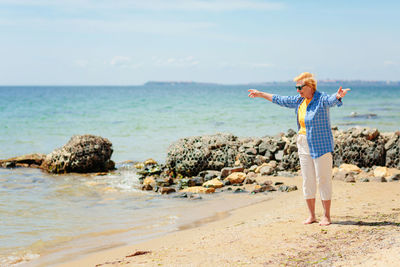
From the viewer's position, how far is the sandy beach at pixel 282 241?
4.67 metres

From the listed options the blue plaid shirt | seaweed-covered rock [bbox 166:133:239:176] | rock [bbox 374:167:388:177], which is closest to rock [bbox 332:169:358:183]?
rock [bbox 374:167:388:177]

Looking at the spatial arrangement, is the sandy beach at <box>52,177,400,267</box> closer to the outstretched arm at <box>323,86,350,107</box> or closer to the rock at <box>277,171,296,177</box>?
the outstretched arm at <box>323,86,350,107</box>

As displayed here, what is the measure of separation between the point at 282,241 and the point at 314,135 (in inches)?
56.2

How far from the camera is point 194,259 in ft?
16.1

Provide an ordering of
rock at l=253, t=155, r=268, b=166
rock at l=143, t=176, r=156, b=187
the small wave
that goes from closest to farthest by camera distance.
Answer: the small wave < rock at l=143, t=176, r=156, b=187 < rock at l=253, t=155, r=268, b=166

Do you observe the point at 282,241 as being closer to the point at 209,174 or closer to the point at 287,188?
the point at 287,188

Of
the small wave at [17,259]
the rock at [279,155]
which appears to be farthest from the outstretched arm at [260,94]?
the rock at [279,155]

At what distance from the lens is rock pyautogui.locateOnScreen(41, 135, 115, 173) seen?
42.5ft

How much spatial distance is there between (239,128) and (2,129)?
Result: 13952 millimetres

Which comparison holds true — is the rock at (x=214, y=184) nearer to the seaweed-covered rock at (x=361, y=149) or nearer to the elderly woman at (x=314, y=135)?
the seaweed-covered rock at (x=361, y=149)

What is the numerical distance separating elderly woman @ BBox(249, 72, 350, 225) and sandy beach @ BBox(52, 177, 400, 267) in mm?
527

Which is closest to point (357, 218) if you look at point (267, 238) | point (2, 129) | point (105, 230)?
point (267, 238)

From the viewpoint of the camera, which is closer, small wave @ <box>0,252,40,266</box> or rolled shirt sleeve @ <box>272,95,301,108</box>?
small wave @ <box>0,252,40,266</box>

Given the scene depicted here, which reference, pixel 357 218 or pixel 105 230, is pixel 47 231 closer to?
pixel 105 230
